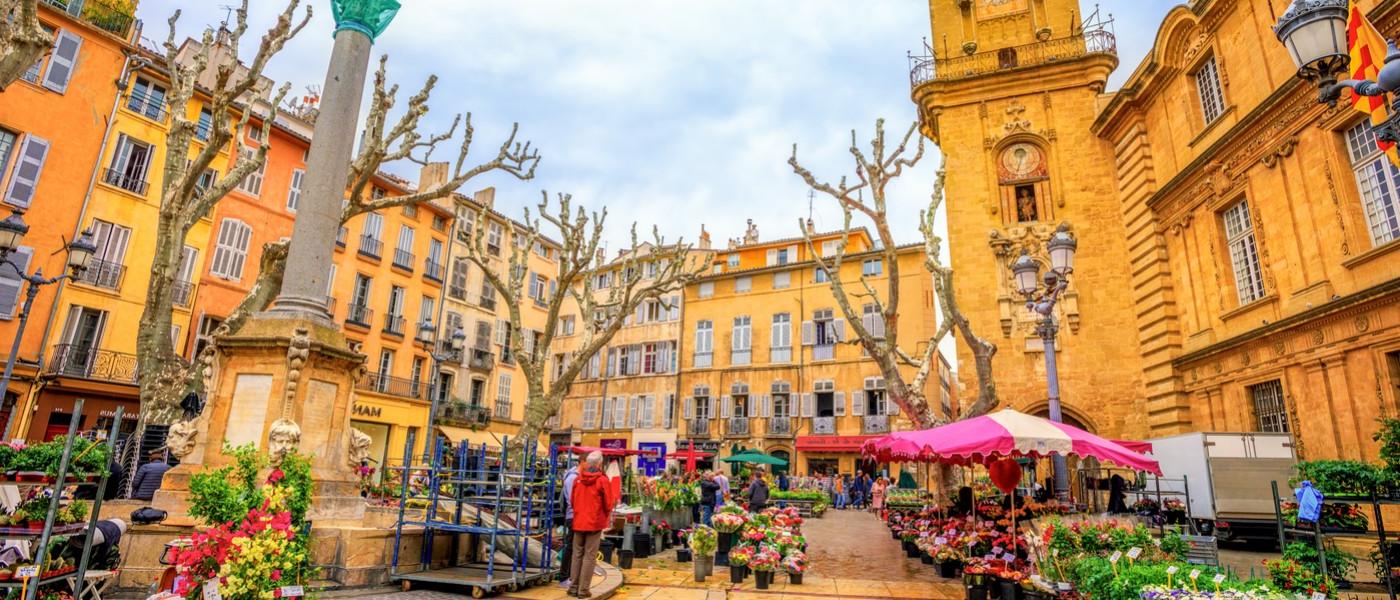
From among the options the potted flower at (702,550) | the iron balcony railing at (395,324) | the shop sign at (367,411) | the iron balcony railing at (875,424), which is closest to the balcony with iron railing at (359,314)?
the iron balcony railing at (395,324)

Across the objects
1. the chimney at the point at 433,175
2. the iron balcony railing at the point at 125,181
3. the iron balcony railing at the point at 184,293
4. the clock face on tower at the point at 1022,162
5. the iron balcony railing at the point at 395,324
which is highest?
the chimney at the point at 433,175

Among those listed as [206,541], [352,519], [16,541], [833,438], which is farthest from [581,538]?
[833,438]

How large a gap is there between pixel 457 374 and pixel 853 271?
722 inches

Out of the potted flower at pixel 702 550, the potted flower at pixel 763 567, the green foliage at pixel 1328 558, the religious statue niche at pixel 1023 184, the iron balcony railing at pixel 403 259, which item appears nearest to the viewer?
the green foliage at pixel 1328 558

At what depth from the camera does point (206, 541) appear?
13.1 ft

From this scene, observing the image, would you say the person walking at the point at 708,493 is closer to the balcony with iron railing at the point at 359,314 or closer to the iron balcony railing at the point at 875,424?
the iron balcony railing at the point at 875,424

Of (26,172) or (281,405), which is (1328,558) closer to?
(281,405)

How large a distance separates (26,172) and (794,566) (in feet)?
70.9

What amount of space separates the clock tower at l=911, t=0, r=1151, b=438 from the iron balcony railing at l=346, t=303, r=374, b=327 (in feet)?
69.5

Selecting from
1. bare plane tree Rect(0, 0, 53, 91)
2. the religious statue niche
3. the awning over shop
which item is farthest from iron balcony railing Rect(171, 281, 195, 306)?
the religious statue niche

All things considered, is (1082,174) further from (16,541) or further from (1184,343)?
(16,541)

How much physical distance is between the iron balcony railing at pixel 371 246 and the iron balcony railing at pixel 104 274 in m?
8.03

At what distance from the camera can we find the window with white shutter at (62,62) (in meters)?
18.6

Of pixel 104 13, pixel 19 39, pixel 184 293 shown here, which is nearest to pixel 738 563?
pixel 19 39
